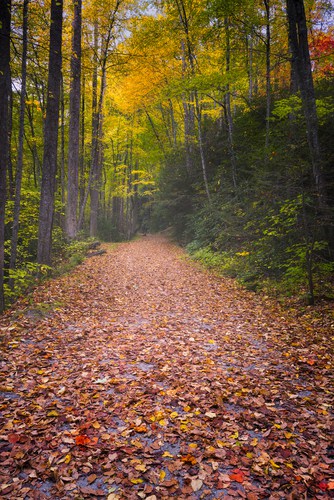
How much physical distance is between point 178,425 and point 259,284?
5.96m

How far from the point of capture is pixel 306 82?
741cm

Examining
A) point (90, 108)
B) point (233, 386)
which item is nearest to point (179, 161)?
point (90, 108)

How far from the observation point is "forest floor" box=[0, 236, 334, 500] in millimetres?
2477

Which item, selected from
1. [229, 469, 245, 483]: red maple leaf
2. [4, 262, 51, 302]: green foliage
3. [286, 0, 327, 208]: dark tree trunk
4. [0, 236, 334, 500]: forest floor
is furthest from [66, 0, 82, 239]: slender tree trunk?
[229, 469, 245, 483]: red maple leaf

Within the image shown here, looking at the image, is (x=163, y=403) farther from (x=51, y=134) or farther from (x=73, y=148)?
(x=73, y=148)

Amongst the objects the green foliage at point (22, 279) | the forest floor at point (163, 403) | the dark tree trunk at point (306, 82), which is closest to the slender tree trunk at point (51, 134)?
the green foliage at point (22, 279)

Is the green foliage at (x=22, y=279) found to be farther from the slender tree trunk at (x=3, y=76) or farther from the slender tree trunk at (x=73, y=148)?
the slender tree trunk at (x=73, y=148)

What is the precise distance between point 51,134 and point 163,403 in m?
7.83

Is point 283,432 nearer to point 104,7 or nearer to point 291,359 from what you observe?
point 291,359

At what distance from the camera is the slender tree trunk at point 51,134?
7863 mm

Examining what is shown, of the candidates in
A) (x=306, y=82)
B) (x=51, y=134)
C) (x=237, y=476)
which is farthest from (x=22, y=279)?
(x=306, y=82)

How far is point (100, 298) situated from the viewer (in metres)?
7.88

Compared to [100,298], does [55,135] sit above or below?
above

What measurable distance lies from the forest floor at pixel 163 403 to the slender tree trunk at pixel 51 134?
231cm
